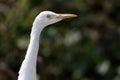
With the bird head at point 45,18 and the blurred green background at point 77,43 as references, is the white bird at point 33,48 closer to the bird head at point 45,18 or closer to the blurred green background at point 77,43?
the bird head at point 45,18

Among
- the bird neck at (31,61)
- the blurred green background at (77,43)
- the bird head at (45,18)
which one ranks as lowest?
the blurred green background at (77,43)

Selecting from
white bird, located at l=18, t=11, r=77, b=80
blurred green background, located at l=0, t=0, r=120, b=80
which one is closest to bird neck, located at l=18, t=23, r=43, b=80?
white bird, located at l=18, t=11, r=77, b=80

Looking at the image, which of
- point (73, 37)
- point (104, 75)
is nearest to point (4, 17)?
point (73, 37)

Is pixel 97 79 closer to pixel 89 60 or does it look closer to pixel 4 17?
pixel 89 60

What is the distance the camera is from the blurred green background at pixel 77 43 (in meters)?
5.20

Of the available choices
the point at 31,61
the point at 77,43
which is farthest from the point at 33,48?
the point at 77,43

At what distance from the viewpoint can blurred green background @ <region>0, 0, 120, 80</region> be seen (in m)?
5.20

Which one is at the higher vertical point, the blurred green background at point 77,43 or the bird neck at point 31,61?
the bird neck at point 31,61

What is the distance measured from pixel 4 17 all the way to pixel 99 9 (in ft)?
4.37

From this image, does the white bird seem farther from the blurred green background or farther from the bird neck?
the blurred green background

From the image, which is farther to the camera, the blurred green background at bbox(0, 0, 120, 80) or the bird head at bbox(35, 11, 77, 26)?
the blurred green background at bbox(0, 0, 120, 80)

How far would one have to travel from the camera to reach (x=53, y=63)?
552cm

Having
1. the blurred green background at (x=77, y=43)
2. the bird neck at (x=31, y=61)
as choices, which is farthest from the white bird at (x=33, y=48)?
the blurred green background at (x=77, y=43)

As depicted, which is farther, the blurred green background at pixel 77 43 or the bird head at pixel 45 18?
the blurred green background at pixel 77 43
